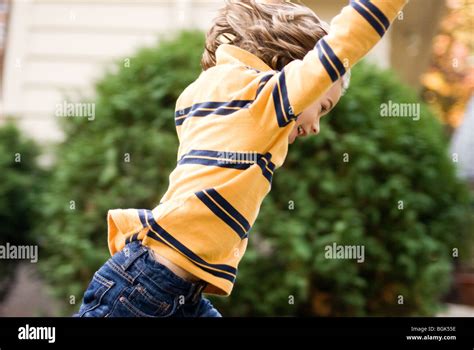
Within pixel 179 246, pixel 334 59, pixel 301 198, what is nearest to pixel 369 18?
pixel 334 59

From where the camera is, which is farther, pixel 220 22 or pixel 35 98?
pixel 35 98

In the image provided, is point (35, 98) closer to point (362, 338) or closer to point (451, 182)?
point (451, 182)

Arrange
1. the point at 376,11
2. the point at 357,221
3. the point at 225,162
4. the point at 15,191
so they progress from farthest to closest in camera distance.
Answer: the point at 15,191 → the point at 357,221 → the point at 225,162 → the point at 376,11

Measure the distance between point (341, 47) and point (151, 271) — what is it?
810 mm

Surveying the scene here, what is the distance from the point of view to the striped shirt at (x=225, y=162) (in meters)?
2.08

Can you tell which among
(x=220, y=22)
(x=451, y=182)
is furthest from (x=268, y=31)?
(x=451, y=182)

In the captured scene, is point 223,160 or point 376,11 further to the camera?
point 223,160

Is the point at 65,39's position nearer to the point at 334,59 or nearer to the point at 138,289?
the point at 138,289

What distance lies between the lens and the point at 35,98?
6.58 meters

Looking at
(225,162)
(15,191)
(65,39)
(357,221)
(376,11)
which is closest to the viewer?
(376,11)

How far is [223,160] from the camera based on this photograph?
6.98 feet

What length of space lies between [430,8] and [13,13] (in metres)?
4.25

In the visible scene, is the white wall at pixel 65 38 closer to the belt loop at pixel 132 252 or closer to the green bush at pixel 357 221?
the green bush at pixel 357 221

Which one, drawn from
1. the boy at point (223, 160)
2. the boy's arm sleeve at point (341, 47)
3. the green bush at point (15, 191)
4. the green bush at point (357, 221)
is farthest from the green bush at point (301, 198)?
the boy's arm sleeve at point (341, 47)
